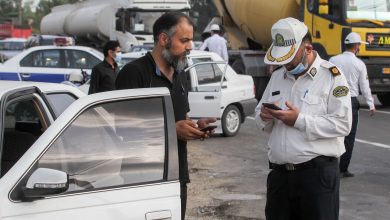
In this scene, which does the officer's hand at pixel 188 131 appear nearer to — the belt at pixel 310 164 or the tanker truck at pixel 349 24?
the belt at pixel 310 164

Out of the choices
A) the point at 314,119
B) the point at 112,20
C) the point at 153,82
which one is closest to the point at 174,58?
the point at 153,82

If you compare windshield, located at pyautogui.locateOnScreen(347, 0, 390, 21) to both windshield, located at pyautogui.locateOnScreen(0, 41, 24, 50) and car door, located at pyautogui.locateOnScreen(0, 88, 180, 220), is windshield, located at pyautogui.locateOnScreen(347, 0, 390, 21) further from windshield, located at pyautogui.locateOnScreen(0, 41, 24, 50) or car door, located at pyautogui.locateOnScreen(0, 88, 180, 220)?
windshield, located at pyautogui.locateOnScreen(0, 41, 24, 50)

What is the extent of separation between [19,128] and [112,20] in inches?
983

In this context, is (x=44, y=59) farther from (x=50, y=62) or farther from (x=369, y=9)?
(x=369, y=9)

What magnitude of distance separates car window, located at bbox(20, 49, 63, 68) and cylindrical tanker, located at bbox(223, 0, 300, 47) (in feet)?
17.3

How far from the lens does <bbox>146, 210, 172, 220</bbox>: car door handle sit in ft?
12.1

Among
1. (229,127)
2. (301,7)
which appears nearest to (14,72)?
(229,127)

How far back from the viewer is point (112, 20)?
2961 cm

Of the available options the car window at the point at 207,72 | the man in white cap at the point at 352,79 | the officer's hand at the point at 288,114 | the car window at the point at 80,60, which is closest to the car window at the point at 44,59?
the car window at the point at 80,60

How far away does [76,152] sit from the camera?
3775 millimetres

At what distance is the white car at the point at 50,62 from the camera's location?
16000mm

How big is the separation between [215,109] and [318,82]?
7630 millimetres

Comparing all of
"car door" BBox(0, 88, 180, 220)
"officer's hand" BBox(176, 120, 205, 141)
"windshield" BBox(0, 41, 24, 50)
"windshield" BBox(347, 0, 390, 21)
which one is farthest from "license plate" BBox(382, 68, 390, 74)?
"windshield" BBox(0, 41, 24, 50)

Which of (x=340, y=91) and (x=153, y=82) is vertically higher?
(x=153, y=82)
